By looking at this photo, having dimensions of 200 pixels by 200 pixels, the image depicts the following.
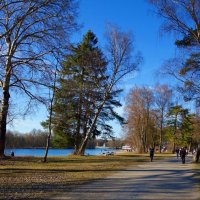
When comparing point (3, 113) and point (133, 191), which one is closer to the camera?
point (133, 191)

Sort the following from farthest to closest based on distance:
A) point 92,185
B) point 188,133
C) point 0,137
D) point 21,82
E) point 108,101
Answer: point 188,133 → point 108,101 → point 0,137 → point 21,82 → point 92,185

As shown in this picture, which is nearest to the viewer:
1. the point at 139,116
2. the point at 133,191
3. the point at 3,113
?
the point at 133,191

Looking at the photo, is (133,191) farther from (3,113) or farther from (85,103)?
(85,103)

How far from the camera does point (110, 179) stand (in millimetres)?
15758

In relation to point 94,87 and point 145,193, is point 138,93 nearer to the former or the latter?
point 94,87

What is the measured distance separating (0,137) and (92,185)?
43.2ft

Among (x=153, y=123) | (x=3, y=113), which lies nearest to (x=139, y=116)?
(x=153, y=123)

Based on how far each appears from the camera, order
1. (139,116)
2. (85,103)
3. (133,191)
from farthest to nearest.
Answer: (139,116), (85,103), (133,191)

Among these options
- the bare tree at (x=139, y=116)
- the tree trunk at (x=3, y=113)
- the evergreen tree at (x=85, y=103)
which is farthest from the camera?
the bare tree at (x=139, y=116)

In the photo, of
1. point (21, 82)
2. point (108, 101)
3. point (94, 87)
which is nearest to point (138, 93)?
point (108, 101)

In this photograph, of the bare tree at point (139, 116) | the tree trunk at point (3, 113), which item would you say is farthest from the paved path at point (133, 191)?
the bare tree at point (139, 116)

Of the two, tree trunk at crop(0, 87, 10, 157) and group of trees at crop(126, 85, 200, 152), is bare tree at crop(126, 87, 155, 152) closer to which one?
group of trees at crop(126, 85, 200, 152)

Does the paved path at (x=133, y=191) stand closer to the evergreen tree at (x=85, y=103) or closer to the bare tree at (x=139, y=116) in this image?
the evergreen tree at (x=85, y=103)

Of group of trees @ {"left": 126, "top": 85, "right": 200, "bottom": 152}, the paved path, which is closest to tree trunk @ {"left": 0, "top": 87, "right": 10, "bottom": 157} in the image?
the paved path
